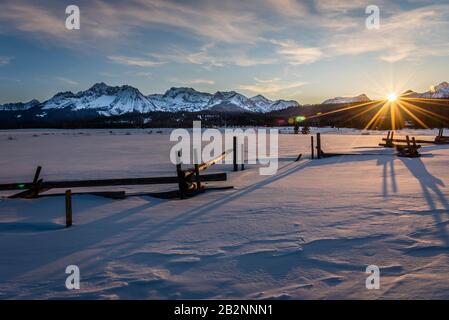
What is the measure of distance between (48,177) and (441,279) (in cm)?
1470

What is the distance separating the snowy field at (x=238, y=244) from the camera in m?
4.39

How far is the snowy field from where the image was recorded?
4395mm

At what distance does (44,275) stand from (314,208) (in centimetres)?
588

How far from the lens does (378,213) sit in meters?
7.60

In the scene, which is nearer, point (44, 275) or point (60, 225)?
point (44, 275)

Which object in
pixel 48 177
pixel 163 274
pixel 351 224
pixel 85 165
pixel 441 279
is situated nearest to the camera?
pixel 441 279

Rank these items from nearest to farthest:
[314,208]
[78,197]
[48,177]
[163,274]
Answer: [163,274], [314,208], [78,197], [48,177]

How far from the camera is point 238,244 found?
19.6 feet

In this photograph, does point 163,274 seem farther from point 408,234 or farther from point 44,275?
point 408,234

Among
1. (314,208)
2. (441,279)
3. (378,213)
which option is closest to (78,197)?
(314,208)

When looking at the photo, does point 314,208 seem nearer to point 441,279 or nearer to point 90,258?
point 441,279

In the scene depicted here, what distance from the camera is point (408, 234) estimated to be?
612cm

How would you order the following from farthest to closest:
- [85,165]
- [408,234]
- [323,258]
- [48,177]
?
1. [85,165]
2. [48,177]
3. [408,234]
4. [323,258]

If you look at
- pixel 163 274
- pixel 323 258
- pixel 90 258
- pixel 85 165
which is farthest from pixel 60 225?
pixel 85 165
